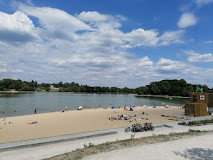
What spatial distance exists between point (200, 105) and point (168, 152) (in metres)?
21.0

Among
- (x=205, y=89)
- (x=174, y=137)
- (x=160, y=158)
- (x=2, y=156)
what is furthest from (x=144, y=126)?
(x=205, y=89)

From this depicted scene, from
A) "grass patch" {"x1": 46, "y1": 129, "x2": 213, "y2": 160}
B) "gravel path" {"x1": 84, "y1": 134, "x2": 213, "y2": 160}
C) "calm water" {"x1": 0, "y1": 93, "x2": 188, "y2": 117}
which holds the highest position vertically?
"gravel path" {"x1": 84, "y1": 134, "x2": 213, "y2": 160}

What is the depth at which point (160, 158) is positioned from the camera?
315 inches

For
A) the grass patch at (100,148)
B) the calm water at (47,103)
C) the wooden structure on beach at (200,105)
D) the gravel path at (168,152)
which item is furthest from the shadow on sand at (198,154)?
the calm water at (47,103)

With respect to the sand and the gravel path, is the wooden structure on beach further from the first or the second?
the gravel path

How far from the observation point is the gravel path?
8141mm

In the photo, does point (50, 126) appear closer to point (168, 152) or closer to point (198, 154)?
point (168, 152)

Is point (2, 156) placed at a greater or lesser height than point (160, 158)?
lesser

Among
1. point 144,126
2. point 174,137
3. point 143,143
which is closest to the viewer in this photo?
point 143,143

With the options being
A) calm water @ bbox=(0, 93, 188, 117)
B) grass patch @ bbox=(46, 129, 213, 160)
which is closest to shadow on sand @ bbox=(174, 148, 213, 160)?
grass patch @ bbox=(46, 129, 213, 160)

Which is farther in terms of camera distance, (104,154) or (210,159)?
(104,154)

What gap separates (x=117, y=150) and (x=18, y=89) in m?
199

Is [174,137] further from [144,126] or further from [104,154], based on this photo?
[104,154]

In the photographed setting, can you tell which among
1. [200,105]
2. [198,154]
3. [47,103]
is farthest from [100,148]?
[47,103]
